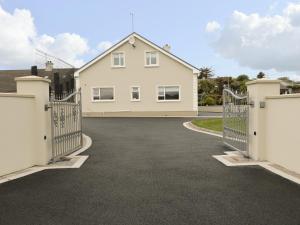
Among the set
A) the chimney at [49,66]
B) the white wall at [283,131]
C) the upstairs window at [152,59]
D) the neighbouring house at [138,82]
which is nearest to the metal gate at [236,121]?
the white wall at [283,131]

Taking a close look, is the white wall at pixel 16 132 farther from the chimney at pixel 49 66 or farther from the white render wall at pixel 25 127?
the chimney at pixel 49 66

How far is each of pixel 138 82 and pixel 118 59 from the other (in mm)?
3227

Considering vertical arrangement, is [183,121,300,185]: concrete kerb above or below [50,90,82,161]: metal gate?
below

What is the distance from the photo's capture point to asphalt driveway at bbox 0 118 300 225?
530 cm

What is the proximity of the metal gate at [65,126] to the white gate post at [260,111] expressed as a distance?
5.97 metres

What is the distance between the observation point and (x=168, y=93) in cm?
3400

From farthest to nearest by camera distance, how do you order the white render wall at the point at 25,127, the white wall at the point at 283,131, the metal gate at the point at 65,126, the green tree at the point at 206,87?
the green tree at the point at 206,87, the metal gate at the point at 65,126, the white render wall at the point at 25,127, the white wall at the point at 283,131

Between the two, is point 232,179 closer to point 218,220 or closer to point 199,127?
point 218,220

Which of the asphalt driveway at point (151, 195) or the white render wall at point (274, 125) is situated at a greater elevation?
the white render wall at point (274, 125)

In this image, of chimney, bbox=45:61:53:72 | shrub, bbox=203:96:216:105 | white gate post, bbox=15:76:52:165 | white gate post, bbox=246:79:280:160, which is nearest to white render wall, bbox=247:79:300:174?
white gate post, bbox=246:79:280:160

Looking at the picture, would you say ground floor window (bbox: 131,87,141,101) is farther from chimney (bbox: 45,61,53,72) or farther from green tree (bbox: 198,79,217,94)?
green tree (bbox: 198,79,217,94)

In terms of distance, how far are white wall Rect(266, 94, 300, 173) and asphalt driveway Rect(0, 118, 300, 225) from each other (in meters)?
0.69

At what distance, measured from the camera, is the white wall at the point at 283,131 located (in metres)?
8.02

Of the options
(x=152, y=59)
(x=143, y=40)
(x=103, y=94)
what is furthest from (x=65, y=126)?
(x=143, y=40)
